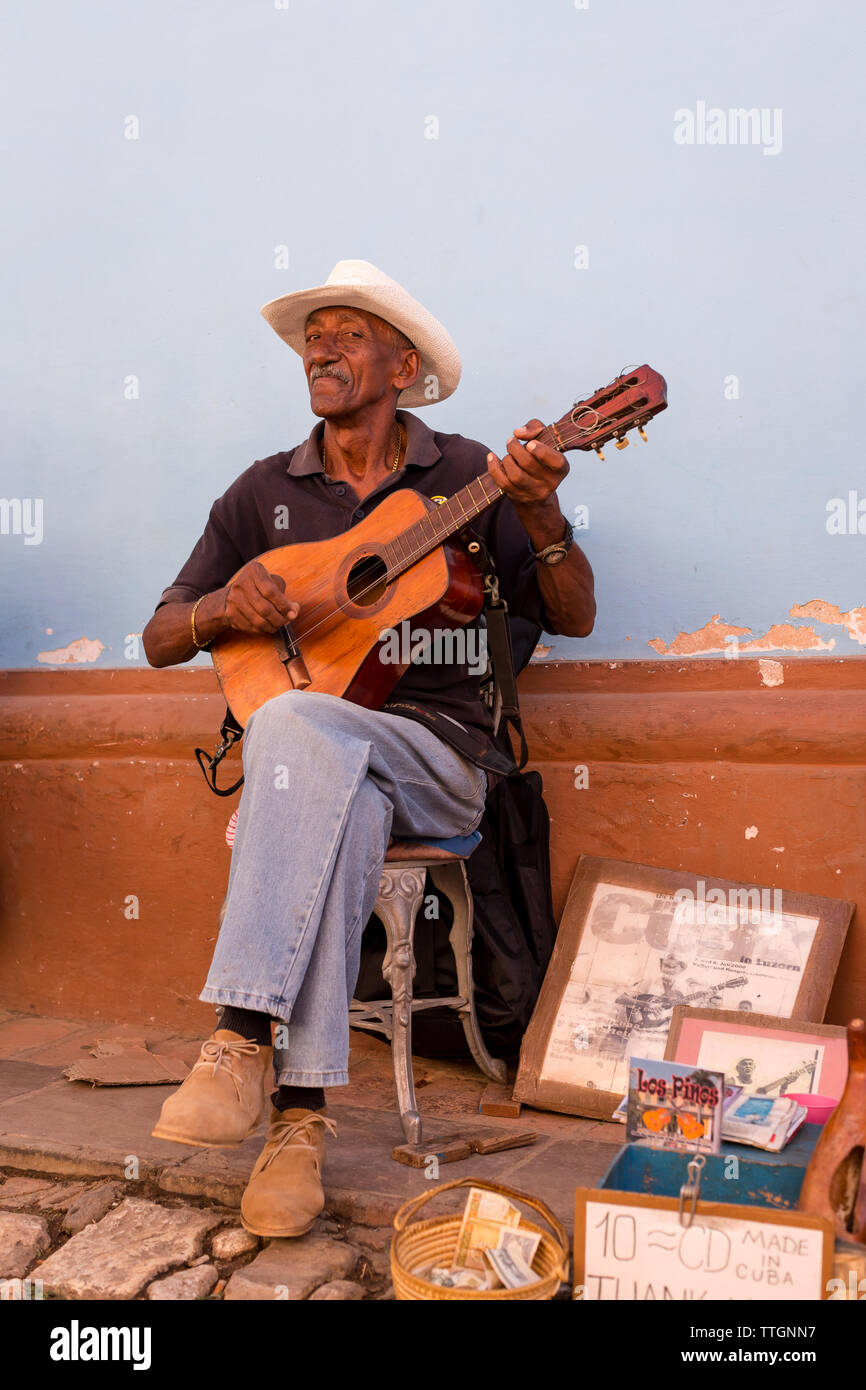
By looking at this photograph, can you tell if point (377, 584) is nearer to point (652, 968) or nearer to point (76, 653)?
point (652, 968)

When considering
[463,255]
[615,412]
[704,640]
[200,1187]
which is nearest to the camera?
[200,1187]

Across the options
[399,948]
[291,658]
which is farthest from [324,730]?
[399,948]

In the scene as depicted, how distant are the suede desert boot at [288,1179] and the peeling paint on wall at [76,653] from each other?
188cm

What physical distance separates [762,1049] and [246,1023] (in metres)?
1.08

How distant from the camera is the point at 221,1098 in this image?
1.89 meters

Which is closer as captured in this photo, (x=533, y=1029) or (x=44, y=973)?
(x=533, y=1029)

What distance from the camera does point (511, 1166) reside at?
2230 mm

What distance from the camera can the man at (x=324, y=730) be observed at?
194 centimetres

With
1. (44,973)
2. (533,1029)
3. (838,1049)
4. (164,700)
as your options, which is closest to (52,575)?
(164,700)

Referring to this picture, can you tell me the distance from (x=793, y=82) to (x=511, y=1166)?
A: 8.53ft

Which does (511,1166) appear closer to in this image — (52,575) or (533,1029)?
(533,1029)

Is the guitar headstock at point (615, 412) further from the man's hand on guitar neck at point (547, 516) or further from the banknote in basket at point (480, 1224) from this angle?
the banknote in basket at point (480, 1224)

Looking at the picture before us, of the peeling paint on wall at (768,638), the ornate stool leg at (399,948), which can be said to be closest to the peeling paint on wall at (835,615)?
the peeling paint on wall at (768,638)

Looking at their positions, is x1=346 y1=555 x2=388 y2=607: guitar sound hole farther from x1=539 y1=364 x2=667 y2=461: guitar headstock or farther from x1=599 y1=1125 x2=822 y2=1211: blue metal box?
x1=599 y1=1125 x2=822 y2=1211: blue metal box
